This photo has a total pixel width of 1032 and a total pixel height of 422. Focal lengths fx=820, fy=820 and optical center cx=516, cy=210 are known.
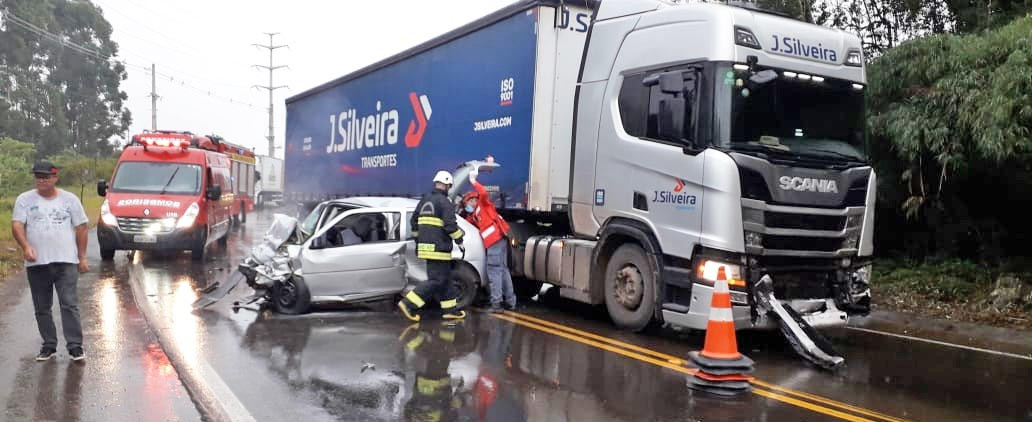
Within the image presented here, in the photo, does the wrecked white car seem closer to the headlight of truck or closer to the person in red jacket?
the person in red jacket

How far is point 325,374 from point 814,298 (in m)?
4.55

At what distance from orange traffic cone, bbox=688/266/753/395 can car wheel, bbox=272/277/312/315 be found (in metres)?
4.58

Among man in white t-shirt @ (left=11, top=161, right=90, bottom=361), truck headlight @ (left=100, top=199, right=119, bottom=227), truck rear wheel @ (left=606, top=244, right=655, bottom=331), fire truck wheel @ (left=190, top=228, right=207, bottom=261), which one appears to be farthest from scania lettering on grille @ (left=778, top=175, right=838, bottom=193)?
truck headlight @ (left=100, top=199, right=119, bottom=227)

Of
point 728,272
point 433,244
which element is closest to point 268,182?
point 433,244

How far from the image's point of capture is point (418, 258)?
369 inches

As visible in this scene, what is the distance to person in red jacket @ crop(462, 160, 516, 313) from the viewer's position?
9.66m

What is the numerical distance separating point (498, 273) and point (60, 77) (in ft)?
167

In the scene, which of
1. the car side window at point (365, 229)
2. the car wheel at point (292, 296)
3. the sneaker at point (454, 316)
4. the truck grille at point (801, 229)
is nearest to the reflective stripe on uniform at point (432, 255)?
the sneaker at point (454, 316)

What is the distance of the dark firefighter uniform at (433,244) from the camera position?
8.87 metres

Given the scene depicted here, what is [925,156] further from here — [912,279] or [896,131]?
[912,279]

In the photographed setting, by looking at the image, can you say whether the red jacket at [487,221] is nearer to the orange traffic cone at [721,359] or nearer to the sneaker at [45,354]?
the orange traffic cone at [721,359]

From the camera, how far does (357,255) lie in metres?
9.27

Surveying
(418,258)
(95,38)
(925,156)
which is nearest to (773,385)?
(418,258)

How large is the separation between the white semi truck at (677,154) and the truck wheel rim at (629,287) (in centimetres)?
2
